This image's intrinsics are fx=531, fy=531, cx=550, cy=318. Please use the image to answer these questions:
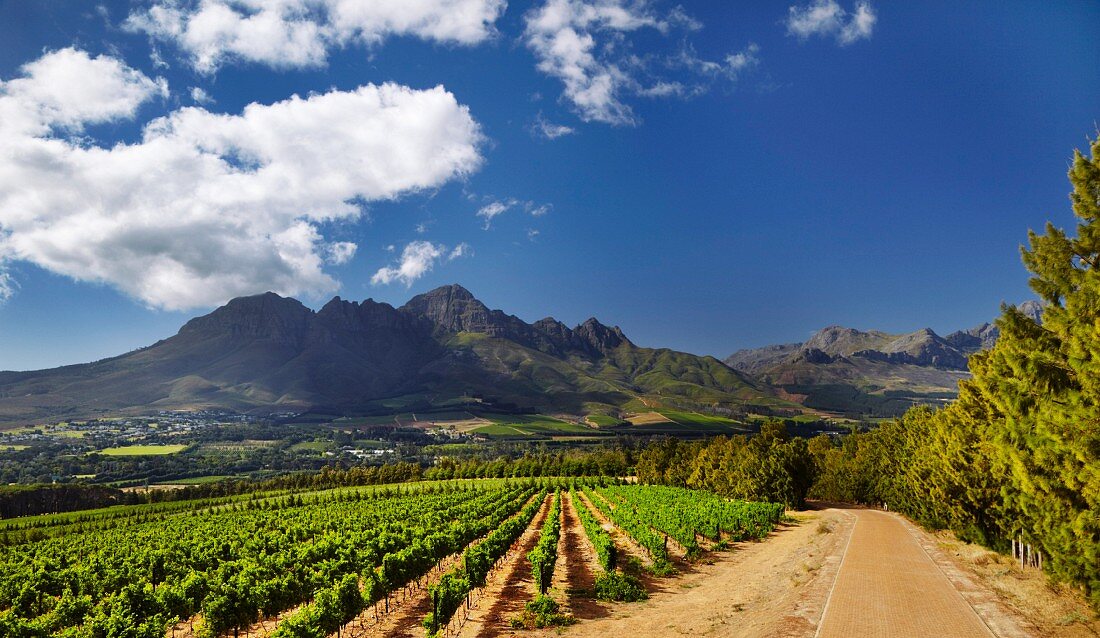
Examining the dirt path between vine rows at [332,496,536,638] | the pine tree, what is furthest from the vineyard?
the pine tree

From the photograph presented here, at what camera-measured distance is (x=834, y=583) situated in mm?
30453

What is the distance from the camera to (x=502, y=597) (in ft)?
113

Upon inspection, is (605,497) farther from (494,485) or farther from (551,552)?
(551,552)

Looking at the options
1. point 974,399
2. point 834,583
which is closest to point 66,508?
point 834,583

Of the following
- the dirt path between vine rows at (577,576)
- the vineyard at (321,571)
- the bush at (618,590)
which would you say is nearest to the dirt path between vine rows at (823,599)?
the bush at (618,590)

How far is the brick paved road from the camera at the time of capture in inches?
870

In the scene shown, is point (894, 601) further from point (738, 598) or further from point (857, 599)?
point (738, 598)

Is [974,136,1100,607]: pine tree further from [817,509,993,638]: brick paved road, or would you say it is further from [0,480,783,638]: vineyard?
[0,480,783,638]: vineyard

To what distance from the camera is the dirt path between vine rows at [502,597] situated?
2778 centimetres

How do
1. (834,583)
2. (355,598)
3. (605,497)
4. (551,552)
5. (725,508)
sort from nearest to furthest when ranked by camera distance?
(355,598), (834,583), (551,552), (725,508), (605,497)

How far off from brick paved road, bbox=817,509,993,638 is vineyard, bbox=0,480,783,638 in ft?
39.6

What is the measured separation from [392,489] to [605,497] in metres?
64.5

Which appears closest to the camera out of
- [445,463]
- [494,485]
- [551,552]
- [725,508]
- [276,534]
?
[551,552]

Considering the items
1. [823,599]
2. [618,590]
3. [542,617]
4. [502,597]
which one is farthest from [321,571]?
[823,599]
